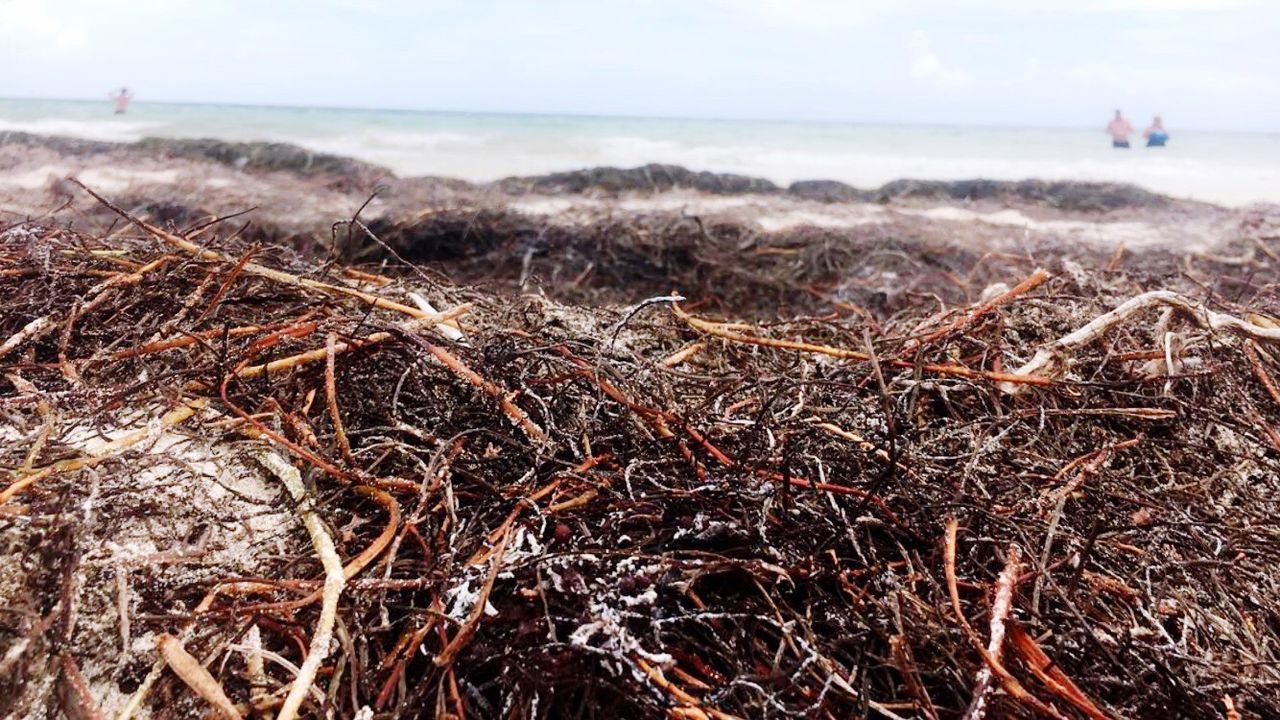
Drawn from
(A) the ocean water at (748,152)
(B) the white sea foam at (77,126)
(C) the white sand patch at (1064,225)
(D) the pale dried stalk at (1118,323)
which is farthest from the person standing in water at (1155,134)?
(B) the white sea foam at (77,126)

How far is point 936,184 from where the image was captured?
400 inches

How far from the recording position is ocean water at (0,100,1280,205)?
1375 centimetres

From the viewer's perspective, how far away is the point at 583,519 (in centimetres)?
109

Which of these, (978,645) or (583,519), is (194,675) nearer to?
(583,519)

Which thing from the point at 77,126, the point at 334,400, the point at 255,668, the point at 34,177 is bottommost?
the point at 255,668

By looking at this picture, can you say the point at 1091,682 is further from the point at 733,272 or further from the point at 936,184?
the point at 936,184

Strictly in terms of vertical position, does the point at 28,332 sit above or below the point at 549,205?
below

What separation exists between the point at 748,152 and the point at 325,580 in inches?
813

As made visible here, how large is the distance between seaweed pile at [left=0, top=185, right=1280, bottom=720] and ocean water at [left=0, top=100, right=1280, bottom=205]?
33.5 feet

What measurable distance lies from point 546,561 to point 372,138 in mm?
22607

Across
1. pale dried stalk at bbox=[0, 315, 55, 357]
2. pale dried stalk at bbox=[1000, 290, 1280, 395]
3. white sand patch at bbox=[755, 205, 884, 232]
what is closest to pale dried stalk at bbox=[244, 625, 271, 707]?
pale dried stalk at bbox=[0, 315, 55, 357]

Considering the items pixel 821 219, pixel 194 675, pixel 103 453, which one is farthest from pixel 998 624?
pixel 821 219

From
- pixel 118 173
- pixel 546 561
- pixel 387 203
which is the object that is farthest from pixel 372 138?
pixel 546 561

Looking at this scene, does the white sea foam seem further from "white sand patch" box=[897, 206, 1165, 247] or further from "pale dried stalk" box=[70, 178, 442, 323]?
"pale dried stalk" box=[70, 178, 442, 323]
